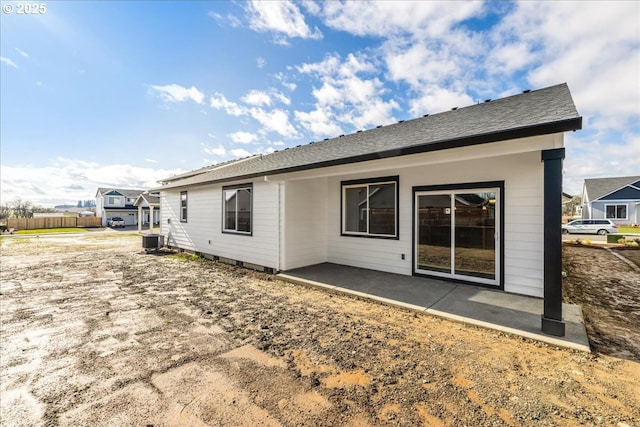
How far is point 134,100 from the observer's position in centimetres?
1066

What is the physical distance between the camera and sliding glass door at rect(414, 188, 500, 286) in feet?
17.2

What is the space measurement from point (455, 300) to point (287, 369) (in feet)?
11.0

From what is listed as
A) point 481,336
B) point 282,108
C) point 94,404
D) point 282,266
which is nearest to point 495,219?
point 481,336

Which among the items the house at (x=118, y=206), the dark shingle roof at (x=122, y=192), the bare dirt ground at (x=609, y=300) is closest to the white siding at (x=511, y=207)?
the bare dirt ground at (x=609, y=300)

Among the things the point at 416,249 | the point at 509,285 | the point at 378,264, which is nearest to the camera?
the point at 509,285

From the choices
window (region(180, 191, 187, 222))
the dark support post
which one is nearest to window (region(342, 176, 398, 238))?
the dark support post

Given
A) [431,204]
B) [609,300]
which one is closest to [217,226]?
[431,204]

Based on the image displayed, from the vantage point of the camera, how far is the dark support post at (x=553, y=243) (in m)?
3.22

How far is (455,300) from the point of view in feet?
15.0

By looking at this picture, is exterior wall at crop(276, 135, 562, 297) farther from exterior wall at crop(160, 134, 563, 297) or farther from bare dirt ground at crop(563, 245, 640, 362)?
bare dirt ground at crop(563, 245, 640, 362)

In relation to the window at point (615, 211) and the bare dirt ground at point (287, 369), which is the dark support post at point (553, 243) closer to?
the bare dirt ground at point (287, 369)

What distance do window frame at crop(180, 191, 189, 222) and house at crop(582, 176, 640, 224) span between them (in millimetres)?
36146

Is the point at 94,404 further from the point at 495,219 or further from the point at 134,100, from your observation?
the point at 134,100

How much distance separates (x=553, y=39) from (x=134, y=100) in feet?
46.5
